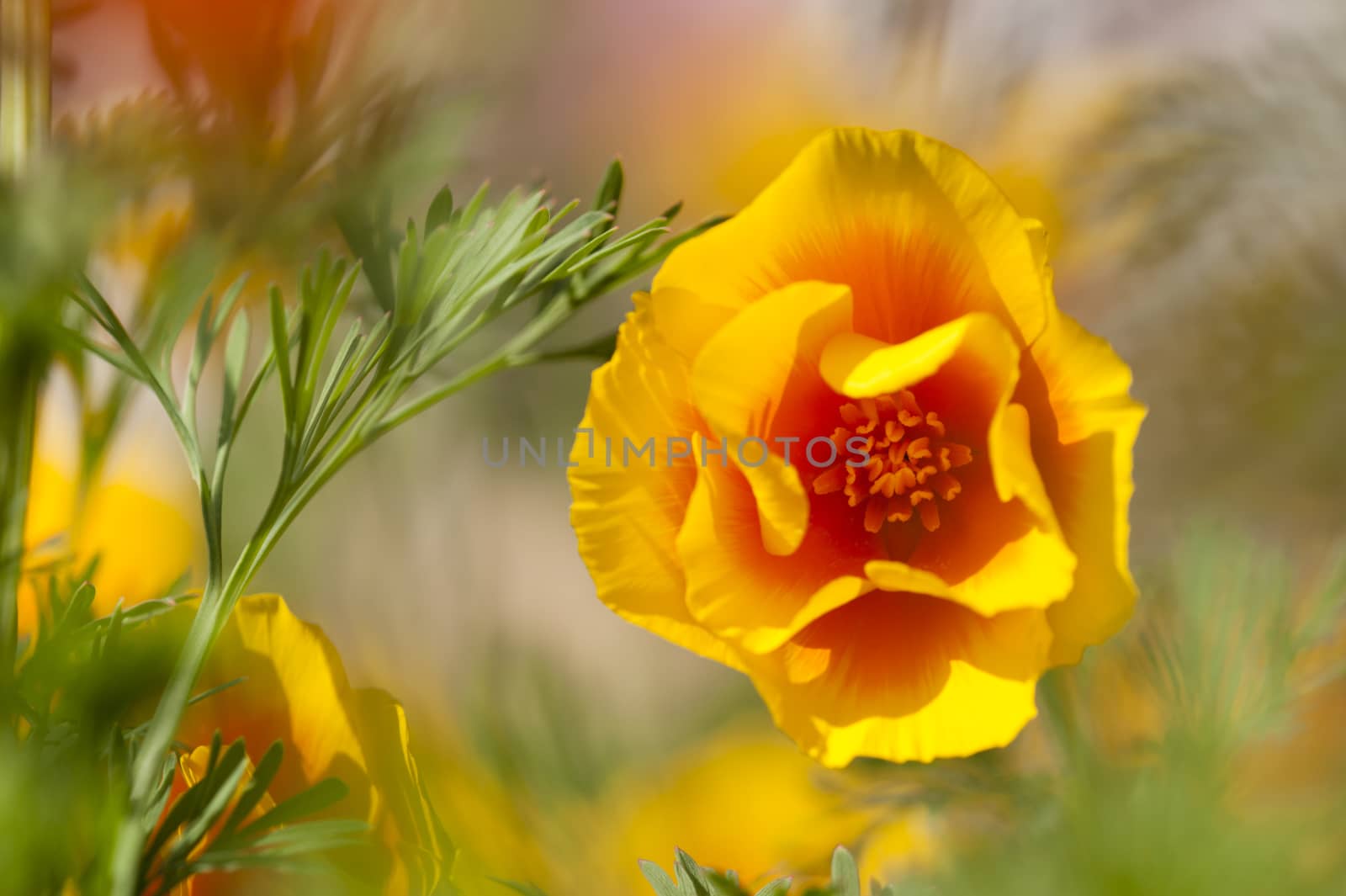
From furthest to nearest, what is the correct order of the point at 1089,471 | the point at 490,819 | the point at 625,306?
the point at 625,306 < the point at 490,819 < the point at 1089,471

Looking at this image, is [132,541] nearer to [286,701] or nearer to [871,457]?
[286,701]

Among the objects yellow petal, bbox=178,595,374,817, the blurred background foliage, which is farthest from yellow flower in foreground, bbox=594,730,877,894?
yellow petal, bbox=178,595,374,817

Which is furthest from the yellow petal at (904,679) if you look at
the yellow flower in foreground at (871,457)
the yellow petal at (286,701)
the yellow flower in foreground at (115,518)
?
the yellow flower in foreground at (115,518)

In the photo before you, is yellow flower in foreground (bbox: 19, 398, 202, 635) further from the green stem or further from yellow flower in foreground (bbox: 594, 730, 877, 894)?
yellow flower in foreground (bbox: 594, 730, 877, 894)

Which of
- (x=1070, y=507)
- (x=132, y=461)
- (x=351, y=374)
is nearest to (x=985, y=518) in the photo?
(x=1070, y=507)

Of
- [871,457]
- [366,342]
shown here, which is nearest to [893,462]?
[871,457]

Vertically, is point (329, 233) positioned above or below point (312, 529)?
above

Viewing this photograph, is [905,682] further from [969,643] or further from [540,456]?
[540,456]
